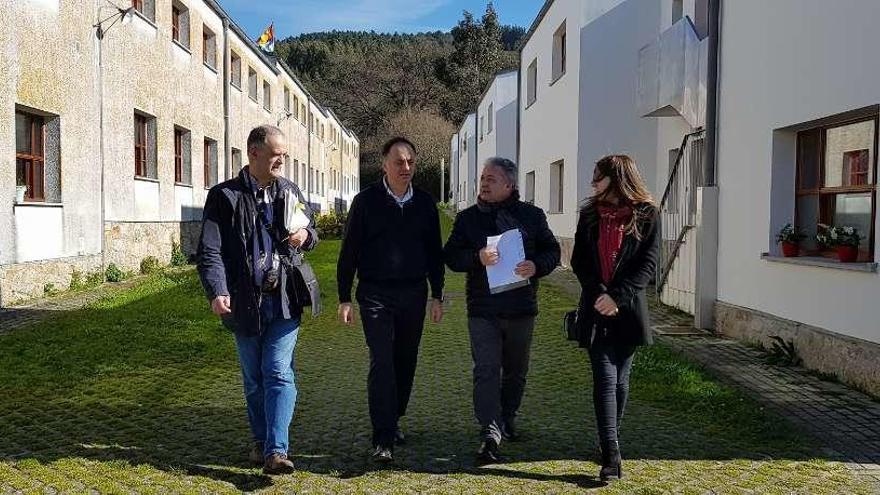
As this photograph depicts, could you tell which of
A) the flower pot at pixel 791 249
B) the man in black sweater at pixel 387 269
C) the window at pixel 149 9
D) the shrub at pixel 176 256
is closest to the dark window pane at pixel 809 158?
the flower pot at pixel 791 249

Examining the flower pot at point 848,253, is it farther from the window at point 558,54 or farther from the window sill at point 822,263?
the window at point 558,54

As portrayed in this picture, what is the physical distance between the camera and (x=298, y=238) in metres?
A: 4.08

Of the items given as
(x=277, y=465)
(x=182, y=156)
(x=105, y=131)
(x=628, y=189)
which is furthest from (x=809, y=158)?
(x=182, y=156)

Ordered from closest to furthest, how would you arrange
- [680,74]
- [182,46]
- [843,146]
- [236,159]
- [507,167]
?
[507,167] → [843,146] → [680,74] → [182,46] → [236,159]

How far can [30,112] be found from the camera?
1063 centimetres

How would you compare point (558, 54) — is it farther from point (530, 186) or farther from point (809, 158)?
point (809, 158)

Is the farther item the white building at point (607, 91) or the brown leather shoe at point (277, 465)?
the white building at point (607, 91)

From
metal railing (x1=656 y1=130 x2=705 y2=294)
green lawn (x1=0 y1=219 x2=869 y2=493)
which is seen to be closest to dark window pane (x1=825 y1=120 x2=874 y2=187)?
green lawn (x1=0 y1=219 x2=869 y2=493)

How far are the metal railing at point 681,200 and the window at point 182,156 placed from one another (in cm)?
1174

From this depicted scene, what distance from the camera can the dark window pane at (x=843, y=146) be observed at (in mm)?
6305

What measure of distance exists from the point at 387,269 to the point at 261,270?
726 millimetres

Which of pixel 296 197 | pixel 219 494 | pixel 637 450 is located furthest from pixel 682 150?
pixel 219 494

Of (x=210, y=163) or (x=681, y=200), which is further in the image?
(x=210, y=163)

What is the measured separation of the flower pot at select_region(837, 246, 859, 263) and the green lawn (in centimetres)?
157
